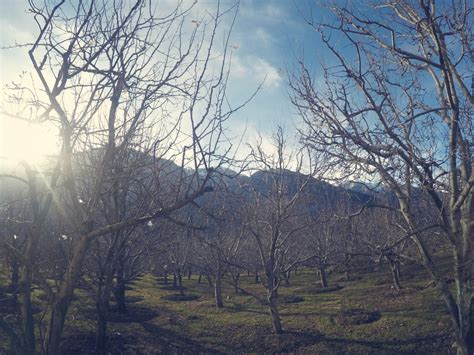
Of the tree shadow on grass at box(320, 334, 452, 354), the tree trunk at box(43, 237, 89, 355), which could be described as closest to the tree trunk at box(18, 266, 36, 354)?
the tree trunk at box(43, 237, 89, 355)

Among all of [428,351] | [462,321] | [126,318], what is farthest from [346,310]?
[462,321]

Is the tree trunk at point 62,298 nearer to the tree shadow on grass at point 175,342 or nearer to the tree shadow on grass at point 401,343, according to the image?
the tree shadow on grass at point 175,342

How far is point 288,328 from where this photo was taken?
1552cm

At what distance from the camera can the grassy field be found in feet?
43.3

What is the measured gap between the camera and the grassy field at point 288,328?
13.2m

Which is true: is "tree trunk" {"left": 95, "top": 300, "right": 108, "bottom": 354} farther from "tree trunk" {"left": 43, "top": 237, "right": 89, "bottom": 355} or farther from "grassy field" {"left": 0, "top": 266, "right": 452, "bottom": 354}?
"tree trunk" {"left": 43, "top": 237, "right": 89, "bottom": 355}

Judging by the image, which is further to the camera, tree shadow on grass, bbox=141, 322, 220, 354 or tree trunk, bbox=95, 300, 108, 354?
tree shadow on grass, bbox=141, 322, 220, 354

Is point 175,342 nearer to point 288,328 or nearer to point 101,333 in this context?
point 101,333

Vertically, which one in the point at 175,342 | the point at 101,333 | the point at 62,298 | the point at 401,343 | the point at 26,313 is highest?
the point at 62,298

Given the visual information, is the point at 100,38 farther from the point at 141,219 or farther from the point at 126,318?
the point at 126,318

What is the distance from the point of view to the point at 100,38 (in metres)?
5.06

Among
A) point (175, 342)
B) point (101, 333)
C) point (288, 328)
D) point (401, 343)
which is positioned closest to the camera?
point (101, 333)

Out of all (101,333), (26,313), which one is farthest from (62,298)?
(101,333)

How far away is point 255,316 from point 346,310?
3931 mm
